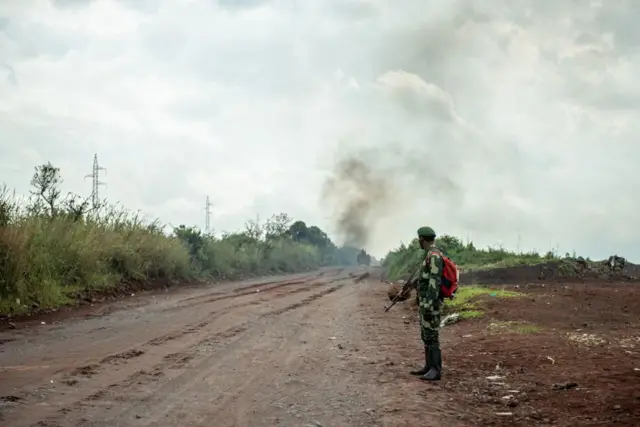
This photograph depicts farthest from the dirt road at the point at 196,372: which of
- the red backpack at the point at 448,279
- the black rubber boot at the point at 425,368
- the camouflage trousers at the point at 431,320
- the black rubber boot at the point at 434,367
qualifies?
the red backpack at the point at 448,279

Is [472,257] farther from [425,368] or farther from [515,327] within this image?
[425,368]

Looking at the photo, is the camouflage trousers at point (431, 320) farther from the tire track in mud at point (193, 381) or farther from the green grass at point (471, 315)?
the green grass at point (471, 315)

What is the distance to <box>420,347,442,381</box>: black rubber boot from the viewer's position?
810 centimetres

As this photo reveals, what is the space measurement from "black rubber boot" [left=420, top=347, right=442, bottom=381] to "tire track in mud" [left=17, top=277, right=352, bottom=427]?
2.80 metres

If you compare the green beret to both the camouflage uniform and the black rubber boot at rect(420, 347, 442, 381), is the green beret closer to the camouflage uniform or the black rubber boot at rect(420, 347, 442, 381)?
the camouflage uniform

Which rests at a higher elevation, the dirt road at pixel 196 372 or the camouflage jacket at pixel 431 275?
the camouflage jacket at pixel 431 275

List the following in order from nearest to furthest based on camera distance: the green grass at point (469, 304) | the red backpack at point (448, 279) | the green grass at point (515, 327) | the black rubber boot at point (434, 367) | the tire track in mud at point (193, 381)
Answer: the tire track in mud at point (193, 381)
the black rubber boot at point (434, 367)
the red backpack at point (448, 279)
the green grass at point (515, 327)
the green grass at point (469, 304)

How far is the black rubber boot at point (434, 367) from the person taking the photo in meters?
8.10

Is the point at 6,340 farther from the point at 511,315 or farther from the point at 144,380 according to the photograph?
the point at 511,315

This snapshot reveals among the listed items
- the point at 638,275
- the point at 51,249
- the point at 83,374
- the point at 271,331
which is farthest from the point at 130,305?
the point at 638,275

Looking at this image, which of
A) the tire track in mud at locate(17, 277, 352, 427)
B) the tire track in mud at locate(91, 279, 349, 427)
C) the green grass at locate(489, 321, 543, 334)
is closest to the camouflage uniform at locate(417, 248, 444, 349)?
the tire track in mud at locate(91, 279, 349, 427)

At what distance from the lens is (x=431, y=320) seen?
325 inches

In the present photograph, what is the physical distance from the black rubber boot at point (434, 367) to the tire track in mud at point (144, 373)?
2.80m

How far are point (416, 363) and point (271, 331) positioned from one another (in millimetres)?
3665
